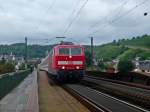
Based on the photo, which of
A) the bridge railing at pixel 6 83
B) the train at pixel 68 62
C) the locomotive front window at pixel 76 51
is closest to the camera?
the bridge railing at pixel 6 83

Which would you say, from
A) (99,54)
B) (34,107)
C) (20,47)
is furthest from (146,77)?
(99,54)

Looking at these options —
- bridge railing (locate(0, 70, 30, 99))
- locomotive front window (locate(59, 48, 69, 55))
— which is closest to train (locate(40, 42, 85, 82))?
locomotive front window (locate(59, 48, 69, 55))

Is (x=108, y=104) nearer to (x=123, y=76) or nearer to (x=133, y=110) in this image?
(x=133, y=110)

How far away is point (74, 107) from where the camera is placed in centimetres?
2234

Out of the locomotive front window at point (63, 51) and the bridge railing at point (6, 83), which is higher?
the locomotive front window at point (63, 51)

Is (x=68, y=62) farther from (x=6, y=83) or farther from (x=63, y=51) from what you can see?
(x=6, y=83)

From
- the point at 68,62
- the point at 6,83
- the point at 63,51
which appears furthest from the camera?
the point at 63,51

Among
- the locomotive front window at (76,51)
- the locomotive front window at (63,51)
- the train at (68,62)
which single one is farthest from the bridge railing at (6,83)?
the locomotive front window at (76,51)

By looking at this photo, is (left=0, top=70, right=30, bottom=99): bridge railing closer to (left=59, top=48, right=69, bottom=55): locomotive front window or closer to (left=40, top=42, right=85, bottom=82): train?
(left=40, top=42, right=85, bottom=82): train

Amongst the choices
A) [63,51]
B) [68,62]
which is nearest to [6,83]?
[68,62]

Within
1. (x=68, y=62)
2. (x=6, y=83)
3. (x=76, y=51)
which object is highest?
(x=76, y=51)

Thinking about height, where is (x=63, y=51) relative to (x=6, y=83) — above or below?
above

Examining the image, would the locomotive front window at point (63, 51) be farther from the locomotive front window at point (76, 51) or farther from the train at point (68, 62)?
the locomotive front window at point (76, 51)

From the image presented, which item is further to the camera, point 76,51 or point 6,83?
point 76,51
